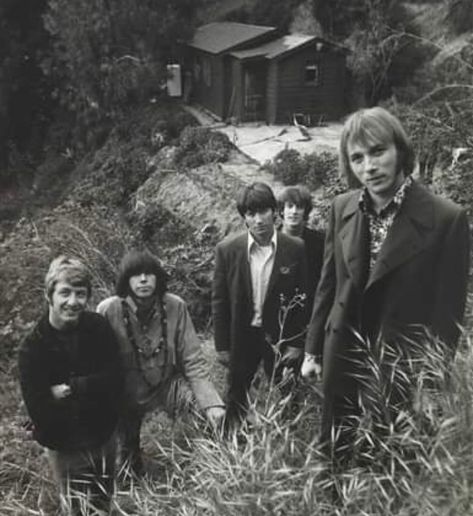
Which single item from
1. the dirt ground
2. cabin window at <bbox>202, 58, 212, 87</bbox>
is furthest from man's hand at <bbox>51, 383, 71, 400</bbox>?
cabin window at <bbox>202, 58, 212, 87</bbox>

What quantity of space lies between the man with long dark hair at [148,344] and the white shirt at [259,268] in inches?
22.6

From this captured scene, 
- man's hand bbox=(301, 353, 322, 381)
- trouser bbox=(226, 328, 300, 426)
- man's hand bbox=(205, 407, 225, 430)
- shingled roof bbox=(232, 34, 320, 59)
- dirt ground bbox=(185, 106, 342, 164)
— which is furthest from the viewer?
shingled roof bbox=(232, 34, 320, 59)

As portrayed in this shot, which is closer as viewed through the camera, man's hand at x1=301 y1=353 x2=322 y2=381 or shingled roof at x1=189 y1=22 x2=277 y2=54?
man's hand at x1=301 y1=353 x2=322 y2=381

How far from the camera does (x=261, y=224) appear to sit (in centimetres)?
423

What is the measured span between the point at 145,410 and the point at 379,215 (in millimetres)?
1982

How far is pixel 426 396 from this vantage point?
2.74 metres

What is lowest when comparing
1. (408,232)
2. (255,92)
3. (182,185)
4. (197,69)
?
(182,185)

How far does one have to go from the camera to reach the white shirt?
14.3ft

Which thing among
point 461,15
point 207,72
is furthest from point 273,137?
point 461,15

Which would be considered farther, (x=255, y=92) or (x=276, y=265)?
(x=255, y=92)

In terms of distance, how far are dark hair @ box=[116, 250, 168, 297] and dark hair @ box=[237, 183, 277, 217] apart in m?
0.71

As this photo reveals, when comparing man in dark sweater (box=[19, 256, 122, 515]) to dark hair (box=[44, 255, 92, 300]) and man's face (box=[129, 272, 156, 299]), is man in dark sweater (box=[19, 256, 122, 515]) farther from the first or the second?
man's face (box=[129, 272, 156, 299])

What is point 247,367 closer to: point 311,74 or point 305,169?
point 305,169

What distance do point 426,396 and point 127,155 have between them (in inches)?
660
